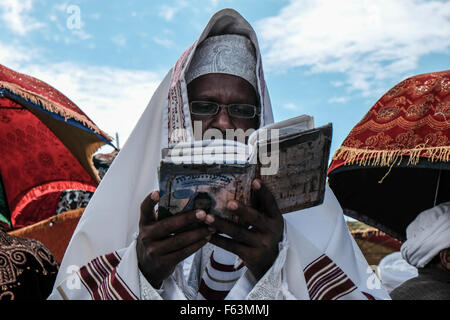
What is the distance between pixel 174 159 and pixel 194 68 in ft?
3.92

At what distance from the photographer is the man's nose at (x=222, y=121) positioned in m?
2.48

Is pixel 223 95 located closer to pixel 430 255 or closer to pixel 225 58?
pixel 225 58

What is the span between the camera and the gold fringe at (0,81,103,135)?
3.12 meters

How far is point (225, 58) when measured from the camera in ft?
8.87

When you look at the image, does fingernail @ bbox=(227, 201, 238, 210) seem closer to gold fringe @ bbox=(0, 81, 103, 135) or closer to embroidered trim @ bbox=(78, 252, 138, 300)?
embroidered trim @ bbox=(78, 252, 138, 300)

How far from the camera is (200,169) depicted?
1.60 meters

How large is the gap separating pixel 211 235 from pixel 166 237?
6.6 inches

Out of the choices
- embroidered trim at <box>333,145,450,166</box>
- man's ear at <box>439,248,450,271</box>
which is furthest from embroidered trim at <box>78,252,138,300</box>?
man's ear at <box>439,248,450,271</box>

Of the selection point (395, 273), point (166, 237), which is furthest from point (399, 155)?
point (395, 273)

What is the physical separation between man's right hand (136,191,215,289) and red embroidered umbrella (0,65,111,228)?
Result: 1.93 metres

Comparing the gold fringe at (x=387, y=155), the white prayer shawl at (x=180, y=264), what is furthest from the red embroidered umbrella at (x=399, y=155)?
the white prayer shawl at (x=180, y=264)

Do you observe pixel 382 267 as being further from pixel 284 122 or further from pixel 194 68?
pixel 284 122

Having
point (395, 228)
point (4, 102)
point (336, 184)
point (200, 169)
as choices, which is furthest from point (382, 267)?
point (200, 169)

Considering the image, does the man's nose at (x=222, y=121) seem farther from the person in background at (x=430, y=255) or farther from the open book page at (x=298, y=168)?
the person in background at (x=430, y=255)
